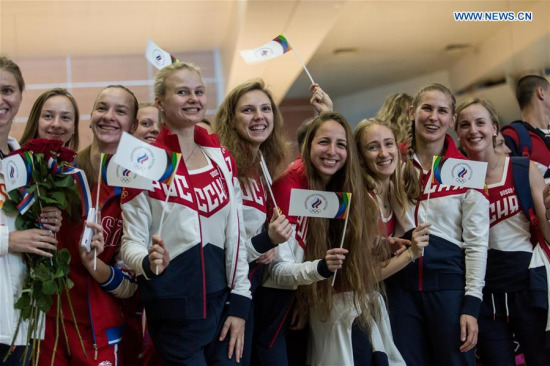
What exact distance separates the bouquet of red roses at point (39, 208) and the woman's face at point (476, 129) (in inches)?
73.1

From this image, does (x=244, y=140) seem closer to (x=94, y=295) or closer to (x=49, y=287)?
(x=94, y=295)

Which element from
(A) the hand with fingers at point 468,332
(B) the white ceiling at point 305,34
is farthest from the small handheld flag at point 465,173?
(B) the white ceiling at point 305,34

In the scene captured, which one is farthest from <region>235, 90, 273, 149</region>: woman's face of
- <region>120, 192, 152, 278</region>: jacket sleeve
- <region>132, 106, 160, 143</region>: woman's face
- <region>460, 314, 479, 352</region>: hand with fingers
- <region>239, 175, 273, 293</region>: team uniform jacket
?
<region>460, 314, 479, 352</region>: hand with fingers

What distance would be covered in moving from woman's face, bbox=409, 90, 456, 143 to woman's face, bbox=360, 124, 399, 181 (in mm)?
194

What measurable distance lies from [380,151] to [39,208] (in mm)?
1480

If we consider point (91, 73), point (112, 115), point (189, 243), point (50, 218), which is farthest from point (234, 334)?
point (91, 73)

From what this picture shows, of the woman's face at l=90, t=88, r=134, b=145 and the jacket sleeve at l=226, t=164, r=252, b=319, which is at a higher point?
the woman's face at l=90, t=88, r=134, b=145

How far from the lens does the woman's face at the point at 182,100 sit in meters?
2.41

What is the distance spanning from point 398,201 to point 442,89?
62 cm

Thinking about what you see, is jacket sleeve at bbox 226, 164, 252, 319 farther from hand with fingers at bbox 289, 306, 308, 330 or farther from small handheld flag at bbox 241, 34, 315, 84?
small handheld flag at bbox 241, 34, 315, 84

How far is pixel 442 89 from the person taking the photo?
3.21m

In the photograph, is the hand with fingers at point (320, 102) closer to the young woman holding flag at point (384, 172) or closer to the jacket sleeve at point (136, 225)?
the young woman holding flag at point (384, 172)

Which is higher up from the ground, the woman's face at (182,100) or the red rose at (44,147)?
the woman's face at (182,100)

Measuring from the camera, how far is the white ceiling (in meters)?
5.55
